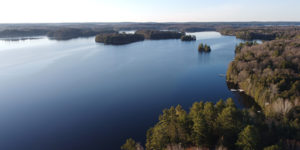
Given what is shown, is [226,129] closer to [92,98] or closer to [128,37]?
[92,98]

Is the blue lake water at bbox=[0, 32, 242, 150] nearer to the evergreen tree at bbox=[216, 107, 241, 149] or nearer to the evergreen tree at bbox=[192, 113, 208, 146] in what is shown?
the evergreen tree at bbox=[192, 113, 208, 146]

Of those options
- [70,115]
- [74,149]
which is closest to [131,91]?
[70,115]

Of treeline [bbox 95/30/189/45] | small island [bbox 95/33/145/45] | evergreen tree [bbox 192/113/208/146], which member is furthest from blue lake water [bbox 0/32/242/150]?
treeline [bbox 95/30/189/45]

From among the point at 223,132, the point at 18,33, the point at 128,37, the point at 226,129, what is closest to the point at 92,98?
the point at 223,132

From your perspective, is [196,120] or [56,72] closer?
[196,120]

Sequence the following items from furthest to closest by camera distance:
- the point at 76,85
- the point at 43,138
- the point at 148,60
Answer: the point at 148,60 < the point at 76,85 < the point at 43,138

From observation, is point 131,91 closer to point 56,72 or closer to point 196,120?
point 196,120

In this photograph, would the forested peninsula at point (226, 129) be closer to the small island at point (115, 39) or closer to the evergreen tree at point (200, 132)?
the evergreen tree at point (200, 132)
